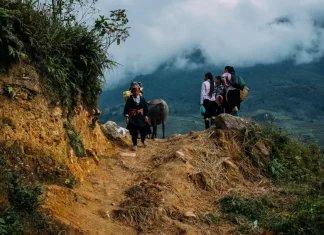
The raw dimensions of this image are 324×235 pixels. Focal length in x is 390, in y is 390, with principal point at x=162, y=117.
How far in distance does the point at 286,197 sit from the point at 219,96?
193 inches

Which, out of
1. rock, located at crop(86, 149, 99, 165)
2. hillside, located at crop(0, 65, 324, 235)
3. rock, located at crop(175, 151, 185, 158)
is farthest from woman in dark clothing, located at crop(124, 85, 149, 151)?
rock, located at crop(86, 149, 99, 165)

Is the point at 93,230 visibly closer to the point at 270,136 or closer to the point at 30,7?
the point at 30,7

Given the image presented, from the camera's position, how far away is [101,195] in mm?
7355

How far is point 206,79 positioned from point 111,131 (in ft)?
11.2

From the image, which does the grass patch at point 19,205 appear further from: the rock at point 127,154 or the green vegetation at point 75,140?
the rock at point 127,154

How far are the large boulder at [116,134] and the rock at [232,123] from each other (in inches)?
113

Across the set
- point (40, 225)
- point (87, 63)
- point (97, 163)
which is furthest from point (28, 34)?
point (40, 225)

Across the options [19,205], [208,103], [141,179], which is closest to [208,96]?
[208,103]

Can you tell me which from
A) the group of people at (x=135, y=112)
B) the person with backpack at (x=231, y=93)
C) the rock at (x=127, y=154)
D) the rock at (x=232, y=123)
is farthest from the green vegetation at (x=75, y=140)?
the person with backpack at (x=231, y=93)

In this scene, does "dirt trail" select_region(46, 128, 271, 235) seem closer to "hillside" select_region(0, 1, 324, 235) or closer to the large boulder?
"hillside" select_region(0, 1, 324, 235)

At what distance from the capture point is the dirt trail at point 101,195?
19.3 ft

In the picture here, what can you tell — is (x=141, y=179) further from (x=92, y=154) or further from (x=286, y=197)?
(x=286, y=197)

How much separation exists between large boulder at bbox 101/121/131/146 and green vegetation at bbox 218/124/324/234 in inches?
151

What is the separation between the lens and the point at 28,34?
731cm
